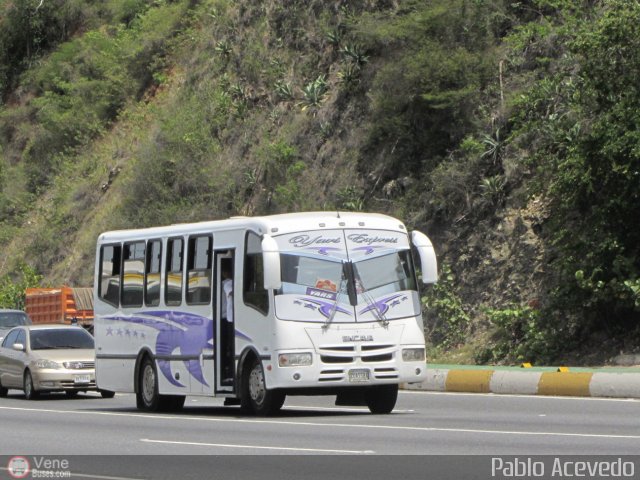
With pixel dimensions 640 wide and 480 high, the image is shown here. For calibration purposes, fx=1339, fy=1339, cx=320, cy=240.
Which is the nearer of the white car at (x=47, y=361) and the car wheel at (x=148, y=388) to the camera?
the car wheel at (x=148, y=388)

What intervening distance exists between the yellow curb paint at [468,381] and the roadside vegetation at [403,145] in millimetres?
4688

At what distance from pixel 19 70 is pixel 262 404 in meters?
56.3

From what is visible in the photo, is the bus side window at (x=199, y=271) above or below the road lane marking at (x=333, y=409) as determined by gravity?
above

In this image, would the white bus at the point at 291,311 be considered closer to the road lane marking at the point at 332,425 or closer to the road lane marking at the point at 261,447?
the road lane marking at the point at 332,425

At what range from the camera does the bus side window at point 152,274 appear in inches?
859

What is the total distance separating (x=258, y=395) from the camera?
63.4 feet

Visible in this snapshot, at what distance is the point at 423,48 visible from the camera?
119 feet

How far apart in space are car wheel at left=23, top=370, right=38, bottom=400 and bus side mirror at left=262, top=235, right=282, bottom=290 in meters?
8.97

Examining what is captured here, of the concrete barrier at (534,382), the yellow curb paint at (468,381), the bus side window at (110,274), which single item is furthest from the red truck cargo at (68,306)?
the yellow curb paint at (468,381)

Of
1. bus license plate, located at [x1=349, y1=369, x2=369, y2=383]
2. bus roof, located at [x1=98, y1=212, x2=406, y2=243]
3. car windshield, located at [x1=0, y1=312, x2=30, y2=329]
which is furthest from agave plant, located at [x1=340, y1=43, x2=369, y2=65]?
bus license plate, located at [x1=349, y1=369, x2=369, y2=383]

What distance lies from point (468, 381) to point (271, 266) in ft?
22.5
